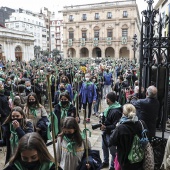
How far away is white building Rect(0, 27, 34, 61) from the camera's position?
1141 inches

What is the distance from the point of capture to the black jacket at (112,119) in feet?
11.6

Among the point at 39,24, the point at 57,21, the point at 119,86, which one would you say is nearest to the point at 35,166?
the point at 119,86

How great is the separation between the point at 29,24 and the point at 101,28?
67.5 feet

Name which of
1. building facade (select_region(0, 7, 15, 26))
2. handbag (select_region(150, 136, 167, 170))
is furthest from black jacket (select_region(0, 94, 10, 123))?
building facade (select_region(0, 7, 15, 26))

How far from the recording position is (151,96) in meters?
3.56

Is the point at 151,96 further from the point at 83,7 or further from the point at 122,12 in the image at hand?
the point at 83,7

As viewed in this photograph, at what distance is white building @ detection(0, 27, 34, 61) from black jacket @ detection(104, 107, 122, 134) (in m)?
26.3

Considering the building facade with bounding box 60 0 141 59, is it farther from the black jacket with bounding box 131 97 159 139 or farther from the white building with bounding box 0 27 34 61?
the black jacket with bounding box 131 97 159 139

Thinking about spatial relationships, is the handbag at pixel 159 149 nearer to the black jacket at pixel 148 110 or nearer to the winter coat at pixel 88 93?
the black jacket at pixel 148 110

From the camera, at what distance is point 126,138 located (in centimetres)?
273

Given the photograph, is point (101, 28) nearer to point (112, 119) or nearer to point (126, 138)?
point (112, 119)

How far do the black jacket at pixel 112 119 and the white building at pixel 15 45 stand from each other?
26.3 metres

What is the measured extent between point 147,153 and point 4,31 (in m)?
30.3

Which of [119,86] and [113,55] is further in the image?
[113,55]
